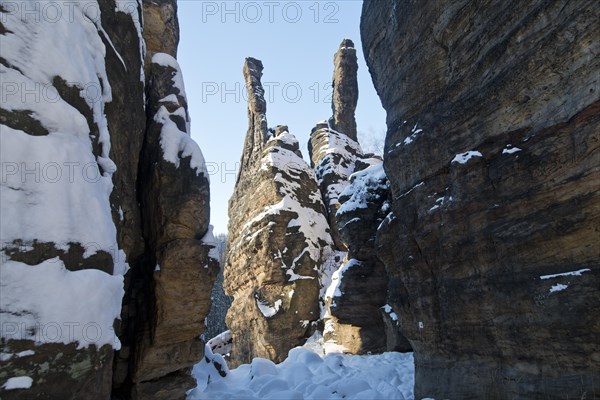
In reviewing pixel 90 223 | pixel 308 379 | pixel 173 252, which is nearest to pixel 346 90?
pixel 308 379

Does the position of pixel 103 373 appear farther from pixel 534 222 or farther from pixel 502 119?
pixel 502 119

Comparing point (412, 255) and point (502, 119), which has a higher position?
point (502, 119)

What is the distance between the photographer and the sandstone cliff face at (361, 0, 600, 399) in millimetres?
5594

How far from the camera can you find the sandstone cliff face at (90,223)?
4.55m

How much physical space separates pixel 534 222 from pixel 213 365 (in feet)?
32.6

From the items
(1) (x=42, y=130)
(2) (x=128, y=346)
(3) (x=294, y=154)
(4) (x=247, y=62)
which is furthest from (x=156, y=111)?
(4) (x=247, y=62)

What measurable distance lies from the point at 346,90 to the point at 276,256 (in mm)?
22068

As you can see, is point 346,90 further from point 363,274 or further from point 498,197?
point 498,197

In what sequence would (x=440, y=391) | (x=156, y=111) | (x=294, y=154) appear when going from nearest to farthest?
(x=440, y=391) < (x=156, y=111) < (x=294, y=154)

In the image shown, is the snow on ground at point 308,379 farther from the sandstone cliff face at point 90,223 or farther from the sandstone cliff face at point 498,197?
the sandstone cliff face at point 90,223

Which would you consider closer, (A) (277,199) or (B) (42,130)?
(B) (42,130)

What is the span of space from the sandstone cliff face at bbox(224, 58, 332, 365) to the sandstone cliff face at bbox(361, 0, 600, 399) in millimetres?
14054

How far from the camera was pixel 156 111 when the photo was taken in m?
10.1

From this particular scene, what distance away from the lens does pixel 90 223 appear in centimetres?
539
